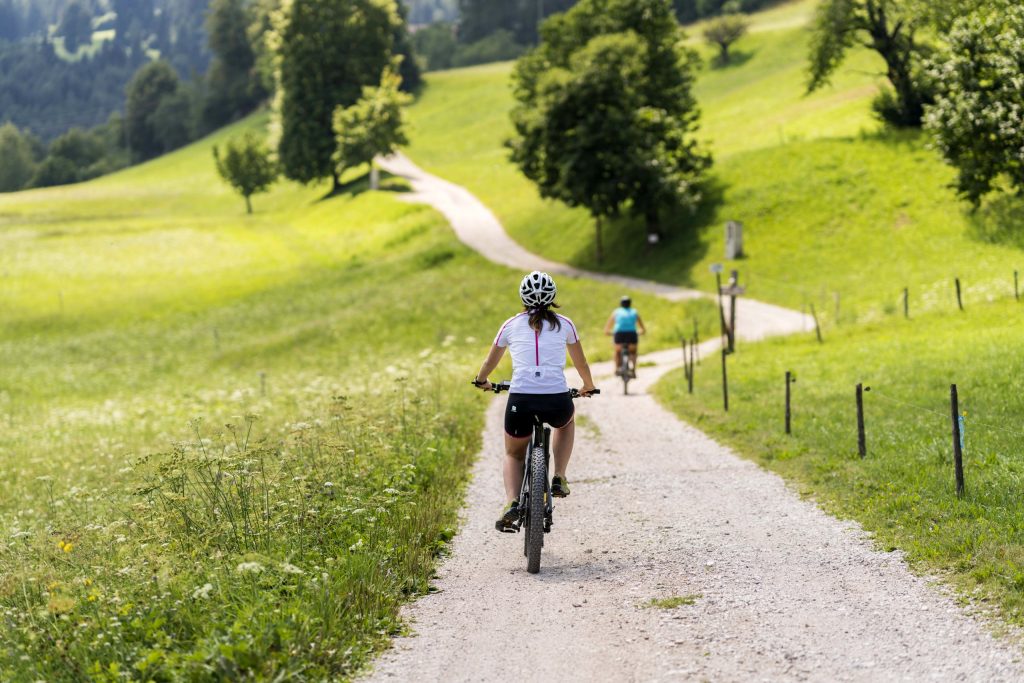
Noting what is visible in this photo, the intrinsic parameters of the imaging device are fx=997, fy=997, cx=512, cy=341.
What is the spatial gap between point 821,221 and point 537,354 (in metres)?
42.1

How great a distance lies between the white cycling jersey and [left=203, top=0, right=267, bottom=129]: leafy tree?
16550cm

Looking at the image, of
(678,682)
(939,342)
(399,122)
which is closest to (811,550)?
(678,682)

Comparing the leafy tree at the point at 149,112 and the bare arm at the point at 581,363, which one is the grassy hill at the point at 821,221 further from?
the leafy tree at the point at 149,112

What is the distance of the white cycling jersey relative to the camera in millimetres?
9336

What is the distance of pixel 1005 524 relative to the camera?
9320 millimetres

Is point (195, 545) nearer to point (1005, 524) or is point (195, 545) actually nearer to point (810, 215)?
point (1005, 524)

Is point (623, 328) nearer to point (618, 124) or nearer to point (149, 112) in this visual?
point (618, 124)

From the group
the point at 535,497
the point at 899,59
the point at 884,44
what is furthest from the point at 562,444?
the point at 899,59

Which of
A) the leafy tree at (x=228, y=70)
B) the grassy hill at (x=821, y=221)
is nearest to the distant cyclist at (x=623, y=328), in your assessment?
the grassy hill at (x=821, y=221)

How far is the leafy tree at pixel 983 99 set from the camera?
33.8 m

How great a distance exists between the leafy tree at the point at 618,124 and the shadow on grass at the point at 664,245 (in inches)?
44.8

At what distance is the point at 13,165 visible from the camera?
15750 cm

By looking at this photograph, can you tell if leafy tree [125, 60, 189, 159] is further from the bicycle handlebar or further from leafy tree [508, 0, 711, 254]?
the bicycle handlebar

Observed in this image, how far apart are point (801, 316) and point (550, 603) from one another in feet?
108
